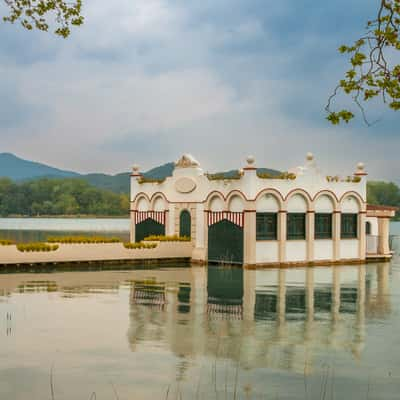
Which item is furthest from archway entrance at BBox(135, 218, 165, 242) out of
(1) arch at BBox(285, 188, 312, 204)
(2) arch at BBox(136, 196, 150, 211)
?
(1) arch at BBox(285, 188, 312, 204)

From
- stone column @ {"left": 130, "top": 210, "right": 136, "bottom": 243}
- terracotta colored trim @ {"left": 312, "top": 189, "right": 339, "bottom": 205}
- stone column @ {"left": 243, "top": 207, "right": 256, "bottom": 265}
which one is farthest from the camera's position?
stone column @ {"left": 130, "top": 210, "right": 136, "bottom": 243}

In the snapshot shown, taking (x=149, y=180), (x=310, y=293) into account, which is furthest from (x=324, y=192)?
(x=310, y=293)

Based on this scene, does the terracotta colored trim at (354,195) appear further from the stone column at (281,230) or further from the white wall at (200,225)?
the white wall at (200,225)

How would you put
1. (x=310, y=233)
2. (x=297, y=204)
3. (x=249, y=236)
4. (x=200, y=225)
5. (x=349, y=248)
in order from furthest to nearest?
(x=349, y=248)
(x=200, y=225)
(x=310, y=233)
(x=297, y=204)
(x=249, y=236)

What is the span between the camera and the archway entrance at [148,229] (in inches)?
1610

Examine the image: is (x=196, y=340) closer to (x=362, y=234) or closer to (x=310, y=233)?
(x=310, y=233)

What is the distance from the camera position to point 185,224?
3900 centimetres

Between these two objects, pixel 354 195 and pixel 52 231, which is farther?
pixel 52 231

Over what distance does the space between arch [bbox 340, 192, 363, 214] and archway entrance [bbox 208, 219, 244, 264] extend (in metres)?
6.56

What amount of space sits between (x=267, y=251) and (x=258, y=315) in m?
16.0

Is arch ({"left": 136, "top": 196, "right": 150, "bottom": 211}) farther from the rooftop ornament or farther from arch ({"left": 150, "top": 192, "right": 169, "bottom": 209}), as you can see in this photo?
the rooftop ornament

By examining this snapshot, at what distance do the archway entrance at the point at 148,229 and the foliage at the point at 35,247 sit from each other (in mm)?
7707

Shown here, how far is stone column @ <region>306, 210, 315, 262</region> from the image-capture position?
37688 millimetres

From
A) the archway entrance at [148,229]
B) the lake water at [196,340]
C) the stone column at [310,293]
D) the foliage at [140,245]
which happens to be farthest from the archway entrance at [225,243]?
the lake water at [196,340]
